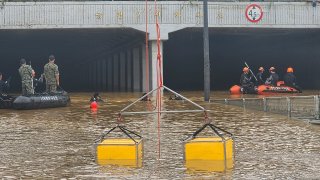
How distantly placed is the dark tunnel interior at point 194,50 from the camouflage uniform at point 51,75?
46.9 ft

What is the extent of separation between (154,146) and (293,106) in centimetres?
803

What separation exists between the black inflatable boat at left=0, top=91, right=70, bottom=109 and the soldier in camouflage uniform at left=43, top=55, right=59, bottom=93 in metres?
0.76

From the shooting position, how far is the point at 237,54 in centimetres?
6119

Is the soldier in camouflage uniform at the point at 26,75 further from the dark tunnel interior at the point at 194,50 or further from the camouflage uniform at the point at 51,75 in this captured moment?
the dark tunnel interior at the point at 194,50

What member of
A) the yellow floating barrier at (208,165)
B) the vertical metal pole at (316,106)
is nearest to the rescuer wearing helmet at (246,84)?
the vertical metal pole at (316,106)

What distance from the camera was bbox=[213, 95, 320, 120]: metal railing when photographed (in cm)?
1834

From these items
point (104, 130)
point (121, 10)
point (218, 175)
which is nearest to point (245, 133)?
point (104, 130)

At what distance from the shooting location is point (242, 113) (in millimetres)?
22344

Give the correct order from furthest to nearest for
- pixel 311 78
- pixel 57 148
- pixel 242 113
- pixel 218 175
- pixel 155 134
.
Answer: pixel 311 78 < pixel 242 113 < pixel 155 134 < pixel 57 148 < pixel 218 175

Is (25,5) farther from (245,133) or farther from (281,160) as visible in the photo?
(281,160)

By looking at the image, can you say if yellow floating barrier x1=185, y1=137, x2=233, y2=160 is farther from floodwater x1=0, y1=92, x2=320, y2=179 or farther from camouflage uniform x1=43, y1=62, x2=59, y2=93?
camouflage uniform x1=43, y1=62, x2=59, y2=93

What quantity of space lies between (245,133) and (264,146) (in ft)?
8.70

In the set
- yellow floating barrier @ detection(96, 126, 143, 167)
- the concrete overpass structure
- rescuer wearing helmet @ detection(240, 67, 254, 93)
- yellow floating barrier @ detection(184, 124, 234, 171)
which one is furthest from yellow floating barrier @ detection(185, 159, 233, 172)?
the concrete overpass structure

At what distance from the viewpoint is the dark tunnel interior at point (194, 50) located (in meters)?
46.8
